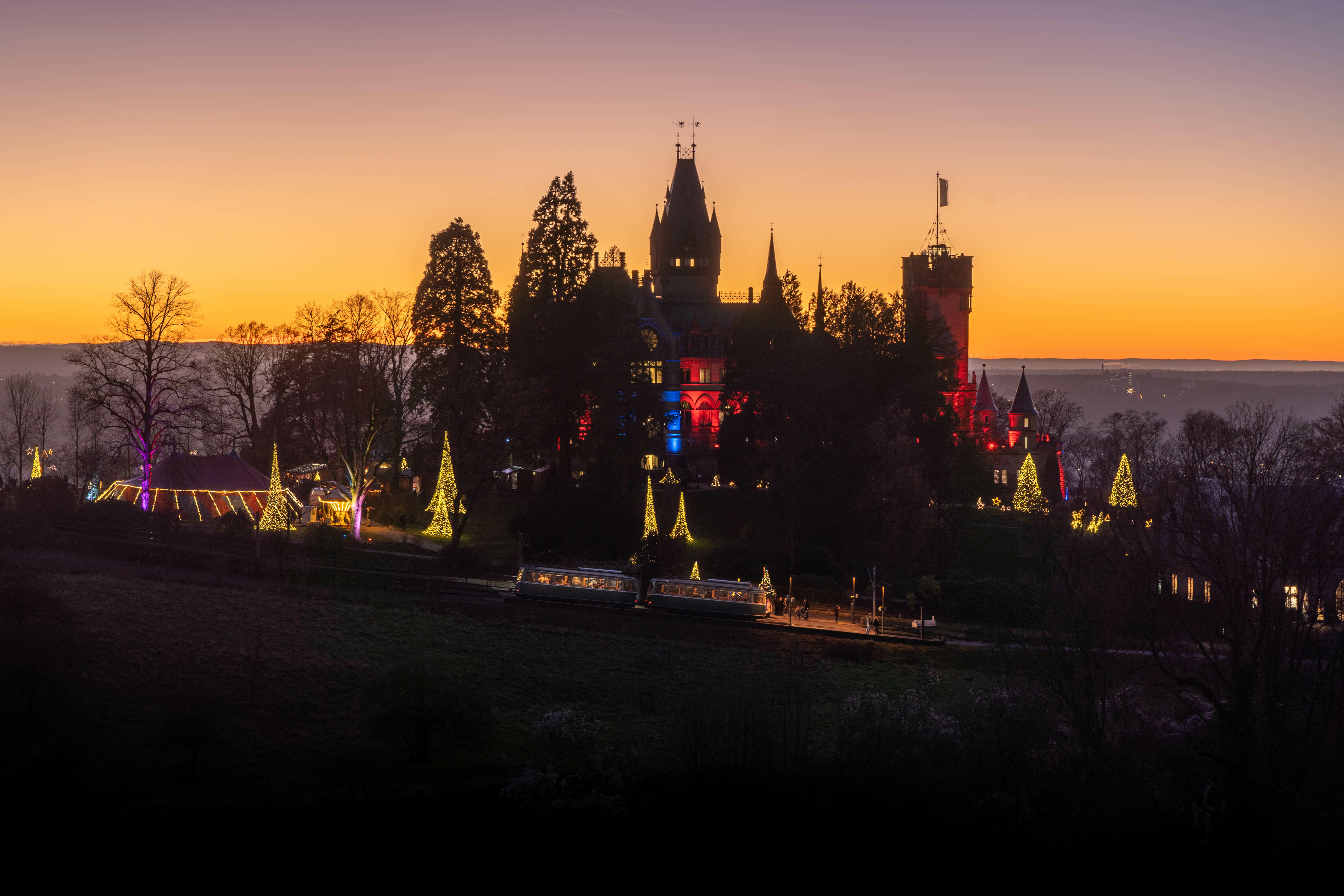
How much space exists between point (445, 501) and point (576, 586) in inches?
446

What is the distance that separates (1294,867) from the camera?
78.0ft

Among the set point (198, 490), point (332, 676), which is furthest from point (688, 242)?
point (332, 676)

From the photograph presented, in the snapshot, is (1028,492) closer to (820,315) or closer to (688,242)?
(820,315)

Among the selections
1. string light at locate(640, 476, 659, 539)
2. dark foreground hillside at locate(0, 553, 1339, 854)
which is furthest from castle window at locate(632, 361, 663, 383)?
dark foreground hillside at locate(0, 553, 1339, 854)

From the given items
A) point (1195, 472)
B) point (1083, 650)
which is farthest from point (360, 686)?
point (1195, 472)

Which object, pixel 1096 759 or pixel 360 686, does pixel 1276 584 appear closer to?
pixel 1096 759

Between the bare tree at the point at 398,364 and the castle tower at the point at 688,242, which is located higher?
the castle tower at the point at 688,242

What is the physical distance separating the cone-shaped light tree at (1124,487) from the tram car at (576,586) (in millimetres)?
28967

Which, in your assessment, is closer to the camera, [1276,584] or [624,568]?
[1276,584]

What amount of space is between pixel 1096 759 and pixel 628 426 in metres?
44.5

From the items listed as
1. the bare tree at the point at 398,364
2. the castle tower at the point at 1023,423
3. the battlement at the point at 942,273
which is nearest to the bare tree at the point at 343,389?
the bare tree at the point at 398,364

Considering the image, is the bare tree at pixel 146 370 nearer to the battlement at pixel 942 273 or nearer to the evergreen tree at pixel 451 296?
the evergreen tree at pixel 451 296

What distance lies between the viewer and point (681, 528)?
60.7 metres

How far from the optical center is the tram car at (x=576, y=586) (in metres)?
46.8
